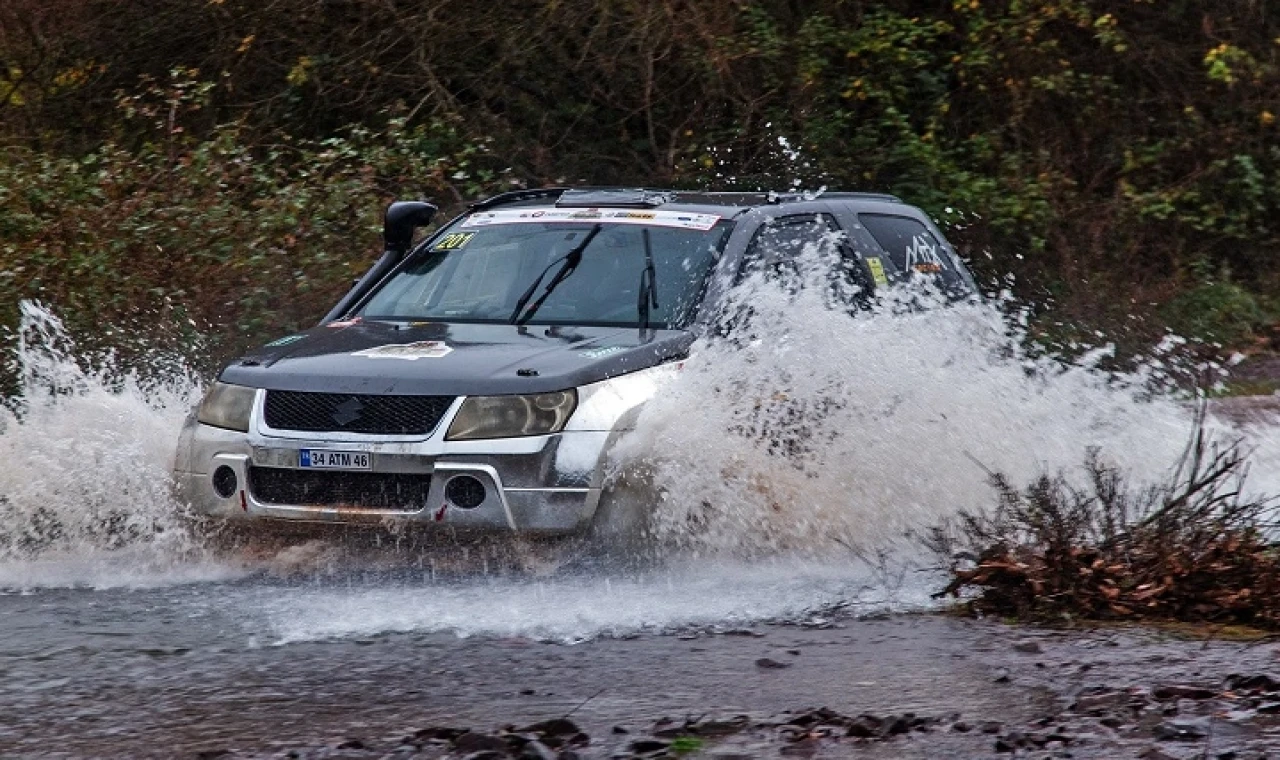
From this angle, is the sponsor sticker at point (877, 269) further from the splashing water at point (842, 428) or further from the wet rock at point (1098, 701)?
the wet rock at point (1098, 701)

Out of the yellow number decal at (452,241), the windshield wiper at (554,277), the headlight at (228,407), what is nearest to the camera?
the headlight at (228,407)

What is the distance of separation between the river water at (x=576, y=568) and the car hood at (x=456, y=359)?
25 centimetres

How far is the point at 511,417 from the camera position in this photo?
734 centimetres

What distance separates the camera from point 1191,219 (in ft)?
59.9

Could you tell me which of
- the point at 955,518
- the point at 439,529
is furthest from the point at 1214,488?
the point at 439,529

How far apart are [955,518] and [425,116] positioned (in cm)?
952

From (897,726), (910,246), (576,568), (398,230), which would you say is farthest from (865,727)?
(910,246)

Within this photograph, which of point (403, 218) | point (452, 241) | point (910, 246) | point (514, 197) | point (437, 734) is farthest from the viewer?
point (910, 246)

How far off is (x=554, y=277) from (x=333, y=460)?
5.48ft

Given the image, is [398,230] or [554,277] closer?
[554,277]

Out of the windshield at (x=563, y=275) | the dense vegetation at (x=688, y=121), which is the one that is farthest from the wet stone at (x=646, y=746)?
the dense vegetation at (x=688, y=121)

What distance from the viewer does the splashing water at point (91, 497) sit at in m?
7.96

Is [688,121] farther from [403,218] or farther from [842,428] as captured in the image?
[842,428]

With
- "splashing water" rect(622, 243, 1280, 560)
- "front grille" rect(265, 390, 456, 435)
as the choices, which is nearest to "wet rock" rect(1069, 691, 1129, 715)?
"splashing water" rect(622, 243, 1280, 560)
